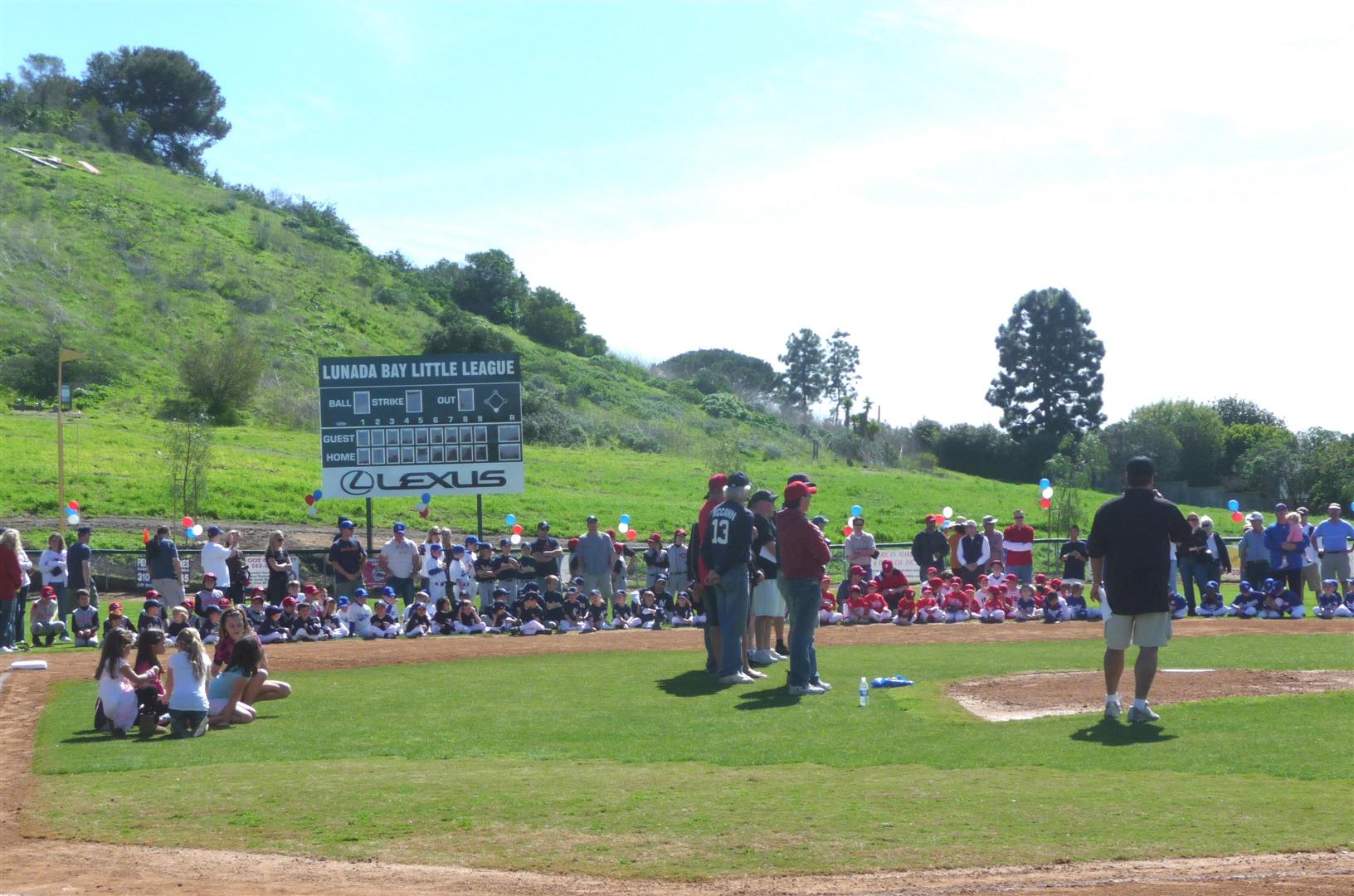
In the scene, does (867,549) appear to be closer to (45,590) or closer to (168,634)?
(168,634)

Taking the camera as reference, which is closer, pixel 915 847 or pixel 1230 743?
pixel 915 847

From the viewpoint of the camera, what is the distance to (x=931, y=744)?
362 inches

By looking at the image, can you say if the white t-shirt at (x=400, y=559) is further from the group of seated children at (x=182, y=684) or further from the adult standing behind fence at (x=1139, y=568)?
the adult standing behind fence at (x=1139, y=568)

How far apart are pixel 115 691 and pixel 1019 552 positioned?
1502cm

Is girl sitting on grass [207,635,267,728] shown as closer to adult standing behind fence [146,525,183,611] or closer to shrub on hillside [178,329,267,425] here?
adult standing behind fence [146,525,183,611]

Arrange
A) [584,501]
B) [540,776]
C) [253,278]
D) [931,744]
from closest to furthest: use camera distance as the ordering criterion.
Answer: [540,776] < [931,744] < [584,501] < [253,278]

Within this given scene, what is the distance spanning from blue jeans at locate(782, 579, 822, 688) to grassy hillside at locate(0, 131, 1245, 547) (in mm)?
24425

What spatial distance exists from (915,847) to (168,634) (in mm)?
13088

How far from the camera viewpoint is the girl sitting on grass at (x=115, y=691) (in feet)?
36.0

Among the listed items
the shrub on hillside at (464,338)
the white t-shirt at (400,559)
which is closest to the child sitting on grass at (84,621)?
the white t-shirt at (400,559)

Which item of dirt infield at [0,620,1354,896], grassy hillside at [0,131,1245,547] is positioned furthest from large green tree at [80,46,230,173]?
dirt infield at [0,620,1354,896]

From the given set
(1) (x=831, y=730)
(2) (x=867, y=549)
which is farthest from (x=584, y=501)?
(1) (x=831, y=730)

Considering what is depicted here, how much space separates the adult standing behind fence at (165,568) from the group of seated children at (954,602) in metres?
9.60

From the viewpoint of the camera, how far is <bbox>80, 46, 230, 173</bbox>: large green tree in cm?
9762
